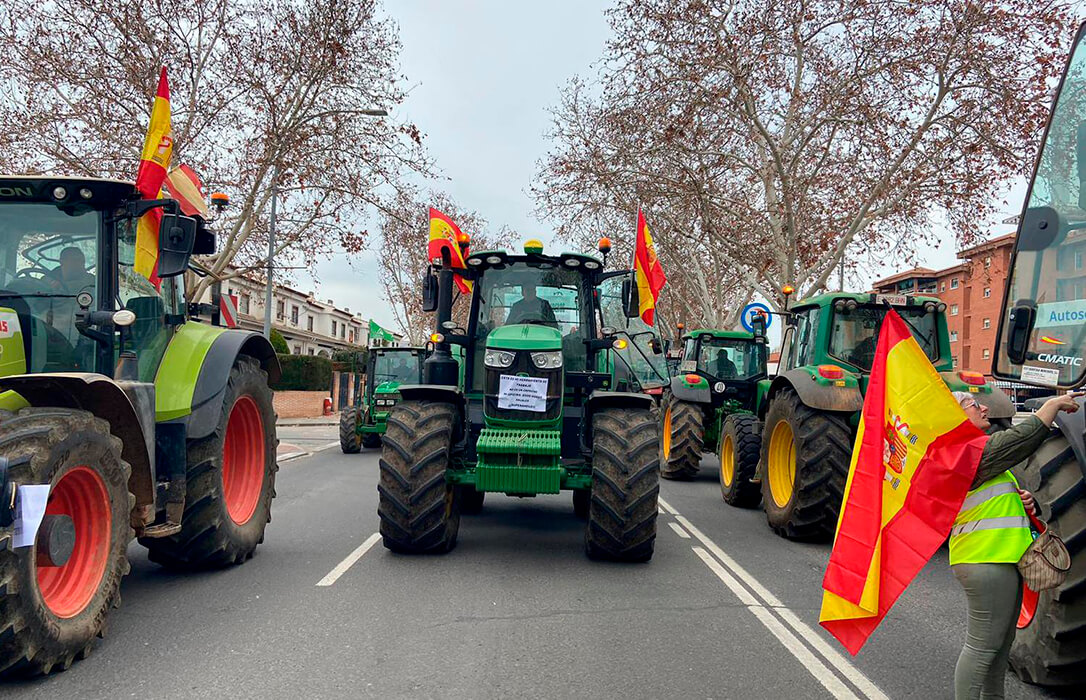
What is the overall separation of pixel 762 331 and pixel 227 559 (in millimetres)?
10425

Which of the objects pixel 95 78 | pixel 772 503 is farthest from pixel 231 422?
pixel 95 78

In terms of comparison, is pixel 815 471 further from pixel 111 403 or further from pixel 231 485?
pixel 111 403

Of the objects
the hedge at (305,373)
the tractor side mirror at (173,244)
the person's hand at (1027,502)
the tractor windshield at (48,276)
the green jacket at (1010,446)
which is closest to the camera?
the green jacket at (1010,446)

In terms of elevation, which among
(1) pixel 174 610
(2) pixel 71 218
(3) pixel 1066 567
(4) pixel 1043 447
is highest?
(2) pixel 71 218

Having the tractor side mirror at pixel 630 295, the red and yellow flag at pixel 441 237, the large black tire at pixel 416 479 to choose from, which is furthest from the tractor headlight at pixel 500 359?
the red and yellow flag at pixel 441 237

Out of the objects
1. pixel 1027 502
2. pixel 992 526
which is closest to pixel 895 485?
pixel 992 526

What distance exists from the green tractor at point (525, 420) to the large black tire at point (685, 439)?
17.3 feet

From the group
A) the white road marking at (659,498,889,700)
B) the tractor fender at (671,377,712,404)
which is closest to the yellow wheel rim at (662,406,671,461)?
the tractor fender at (671,377,712,404)

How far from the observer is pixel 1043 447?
375 centimetres

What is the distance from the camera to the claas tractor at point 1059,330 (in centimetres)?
321

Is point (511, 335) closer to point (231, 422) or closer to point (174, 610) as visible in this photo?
point (231, 422)

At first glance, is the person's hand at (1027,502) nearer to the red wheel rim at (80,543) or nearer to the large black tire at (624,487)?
the large black tire at (624,487)

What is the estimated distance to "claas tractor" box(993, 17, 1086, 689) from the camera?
3211mm

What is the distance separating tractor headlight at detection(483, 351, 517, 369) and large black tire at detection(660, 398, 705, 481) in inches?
258
